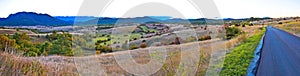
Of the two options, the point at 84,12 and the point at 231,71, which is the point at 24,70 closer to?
the point at 84,12

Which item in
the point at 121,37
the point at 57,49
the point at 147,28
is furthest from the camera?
the point at 147,28

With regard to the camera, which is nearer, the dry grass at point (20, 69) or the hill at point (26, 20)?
the dry grass at point (20, 69)

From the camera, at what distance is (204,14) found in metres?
19.5

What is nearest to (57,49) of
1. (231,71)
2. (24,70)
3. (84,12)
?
(84,12)

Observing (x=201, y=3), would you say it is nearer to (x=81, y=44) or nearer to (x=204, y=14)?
(x=204, y=14)

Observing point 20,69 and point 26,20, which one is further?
point 26,20

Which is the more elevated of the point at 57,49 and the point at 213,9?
the point at 213,9

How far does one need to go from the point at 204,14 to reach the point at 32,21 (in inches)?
1902

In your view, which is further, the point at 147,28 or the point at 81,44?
the point at 147,28

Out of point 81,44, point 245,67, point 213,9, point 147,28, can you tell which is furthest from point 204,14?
point 147,28

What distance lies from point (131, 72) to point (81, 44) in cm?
2491

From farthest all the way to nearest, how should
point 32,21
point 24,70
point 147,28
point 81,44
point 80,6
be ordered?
1. point 147,28
2. point 32,21
3. point 81,44
4. point 80,6
5. point 24,70

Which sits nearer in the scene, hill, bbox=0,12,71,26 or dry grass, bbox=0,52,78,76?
dry grass, bbox=0,52,78,76

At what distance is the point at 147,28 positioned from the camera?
85188 mm
